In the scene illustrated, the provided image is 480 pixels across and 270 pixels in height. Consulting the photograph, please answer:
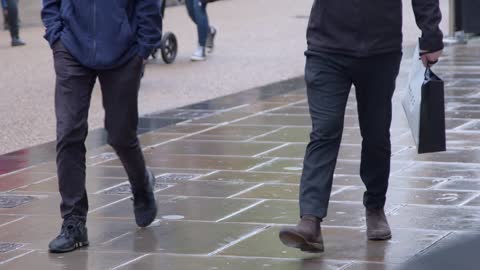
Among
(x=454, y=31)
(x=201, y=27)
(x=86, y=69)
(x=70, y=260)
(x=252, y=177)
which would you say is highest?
(x=86, y=69)

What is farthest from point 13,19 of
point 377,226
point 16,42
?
point 377,226

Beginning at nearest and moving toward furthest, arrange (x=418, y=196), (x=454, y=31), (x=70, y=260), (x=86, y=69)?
(x=70, y=260), (x=86, y=69), (x=418, y=196), (x=454, y=31)

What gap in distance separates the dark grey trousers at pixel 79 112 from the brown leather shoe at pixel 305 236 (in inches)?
36.8

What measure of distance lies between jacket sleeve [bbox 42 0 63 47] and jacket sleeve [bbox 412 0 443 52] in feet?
5.17

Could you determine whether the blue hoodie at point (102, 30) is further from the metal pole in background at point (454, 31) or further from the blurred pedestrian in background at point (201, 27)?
the metal pole in background at point (454, 31)

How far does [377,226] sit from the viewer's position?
15.3 ft

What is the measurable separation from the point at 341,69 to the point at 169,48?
917 centimetres

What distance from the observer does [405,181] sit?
6121 millimetres

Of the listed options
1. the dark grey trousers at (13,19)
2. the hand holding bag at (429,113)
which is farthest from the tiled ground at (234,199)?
the dark grey trousers at (13,19)

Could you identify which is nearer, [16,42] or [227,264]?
[227,264]

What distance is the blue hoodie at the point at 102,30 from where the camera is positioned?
4.52 m

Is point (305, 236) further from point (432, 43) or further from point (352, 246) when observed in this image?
point (432, 43)

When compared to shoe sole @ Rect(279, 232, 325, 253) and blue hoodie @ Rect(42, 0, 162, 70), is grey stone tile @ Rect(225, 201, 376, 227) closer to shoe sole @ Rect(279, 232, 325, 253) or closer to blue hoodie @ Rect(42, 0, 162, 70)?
shoe sole @ Rect(279, 232, 325, 253)

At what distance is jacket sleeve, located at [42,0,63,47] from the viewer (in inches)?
180
